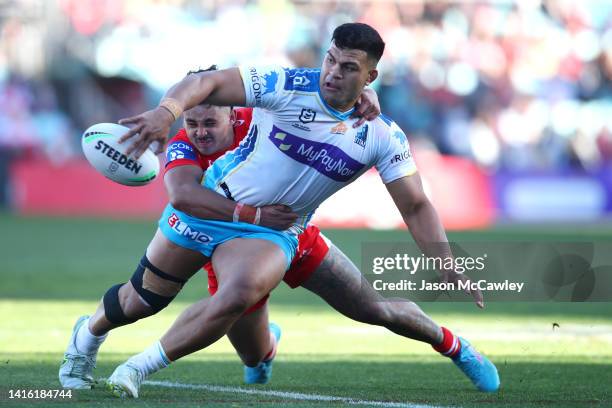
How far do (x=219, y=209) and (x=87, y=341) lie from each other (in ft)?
4.06

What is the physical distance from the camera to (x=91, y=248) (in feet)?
60.4

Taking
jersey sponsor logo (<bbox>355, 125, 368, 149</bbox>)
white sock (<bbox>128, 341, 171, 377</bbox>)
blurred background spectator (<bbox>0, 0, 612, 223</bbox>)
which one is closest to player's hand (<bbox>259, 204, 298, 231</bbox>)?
jersey sponsor logo (<bbox>355, 125, 368, 149</bbox>)

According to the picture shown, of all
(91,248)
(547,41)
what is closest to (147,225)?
(91,248)

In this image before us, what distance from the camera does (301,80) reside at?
6.36 metres

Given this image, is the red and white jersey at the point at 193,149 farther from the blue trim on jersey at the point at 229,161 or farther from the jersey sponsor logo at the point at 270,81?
the jersey sponsor logo at the point at 270,81

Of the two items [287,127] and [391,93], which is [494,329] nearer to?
[287,127]

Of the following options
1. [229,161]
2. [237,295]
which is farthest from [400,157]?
[237,295]

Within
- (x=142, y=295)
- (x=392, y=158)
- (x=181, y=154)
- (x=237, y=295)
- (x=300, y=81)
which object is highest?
(x=300, y=81)

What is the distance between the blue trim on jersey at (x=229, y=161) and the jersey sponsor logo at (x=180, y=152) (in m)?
0.19

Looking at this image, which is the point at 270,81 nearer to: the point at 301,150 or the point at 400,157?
the point at 301,150

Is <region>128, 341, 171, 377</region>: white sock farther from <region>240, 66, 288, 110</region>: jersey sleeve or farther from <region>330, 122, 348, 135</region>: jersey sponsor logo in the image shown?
<region>330, 122, 348, 135</region>: jersey sponsor logo

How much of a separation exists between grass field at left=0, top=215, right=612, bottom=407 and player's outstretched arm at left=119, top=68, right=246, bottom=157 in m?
1.52

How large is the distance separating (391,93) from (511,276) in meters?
20.8

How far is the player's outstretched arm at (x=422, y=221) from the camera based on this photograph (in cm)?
659
